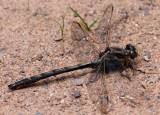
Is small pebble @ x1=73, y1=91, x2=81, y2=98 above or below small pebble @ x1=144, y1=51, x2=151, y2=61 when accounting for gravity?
below

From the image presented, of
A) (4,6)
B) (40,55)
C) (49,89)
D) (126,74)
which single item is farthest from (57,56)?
(4,6)

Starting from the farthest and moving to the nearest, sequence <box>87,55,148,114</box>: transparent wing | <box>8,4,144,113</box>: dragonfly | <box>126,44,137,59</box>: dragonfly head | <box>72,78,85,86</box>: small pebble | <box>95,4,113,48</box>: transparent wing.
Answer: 1. <box>95,4,113,48</box>: transparent wing
2. <box>126,44,137,59</box>: dragonfly head
3. <box>72,78,85,86</box>: small pebble
4. <box>8,4,144,113</box>: dragonfly
5. <box>87,55,148,114</box>: transparent wing

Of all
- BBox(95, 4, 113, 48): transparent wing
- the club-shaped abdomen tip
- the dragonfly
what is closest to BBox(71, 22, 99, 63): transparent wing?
the dragonfly

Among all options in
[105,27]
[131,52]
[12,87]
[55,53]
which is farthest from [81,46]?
[12,87]

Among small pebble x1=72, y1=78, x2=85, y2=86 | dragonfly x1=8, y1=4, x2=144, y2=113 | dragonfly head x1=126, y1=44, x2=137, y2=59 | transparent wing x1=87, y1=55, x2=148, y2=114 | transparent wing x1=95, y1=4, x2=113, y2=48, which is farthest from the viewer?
transparent wing x1=95, y1=4, x2=113, y2=48

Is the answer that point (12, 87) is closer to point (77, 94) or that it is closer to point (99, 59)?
point (77, 94)

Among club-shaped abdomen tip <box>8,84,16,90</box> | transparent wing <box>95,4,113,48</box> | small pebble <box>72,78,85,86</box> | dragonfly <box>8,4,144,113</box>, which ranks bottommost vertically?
club-shaped abdomen tip <box>8,84,16,90</box>

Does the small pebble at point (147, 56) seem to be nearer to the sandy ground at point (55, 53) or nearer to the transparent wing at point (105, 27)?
the sandy ground at point (55, 53)

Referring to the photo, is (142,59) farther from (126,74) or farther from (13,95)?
(13,95)

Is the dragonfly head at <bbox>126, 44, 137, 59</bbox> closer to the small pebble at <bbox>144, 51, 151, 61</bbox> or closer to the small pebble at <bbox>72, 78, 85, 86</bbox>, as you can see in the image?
the small pebble at <bbox>144, 51, 151, 61</bbox>
